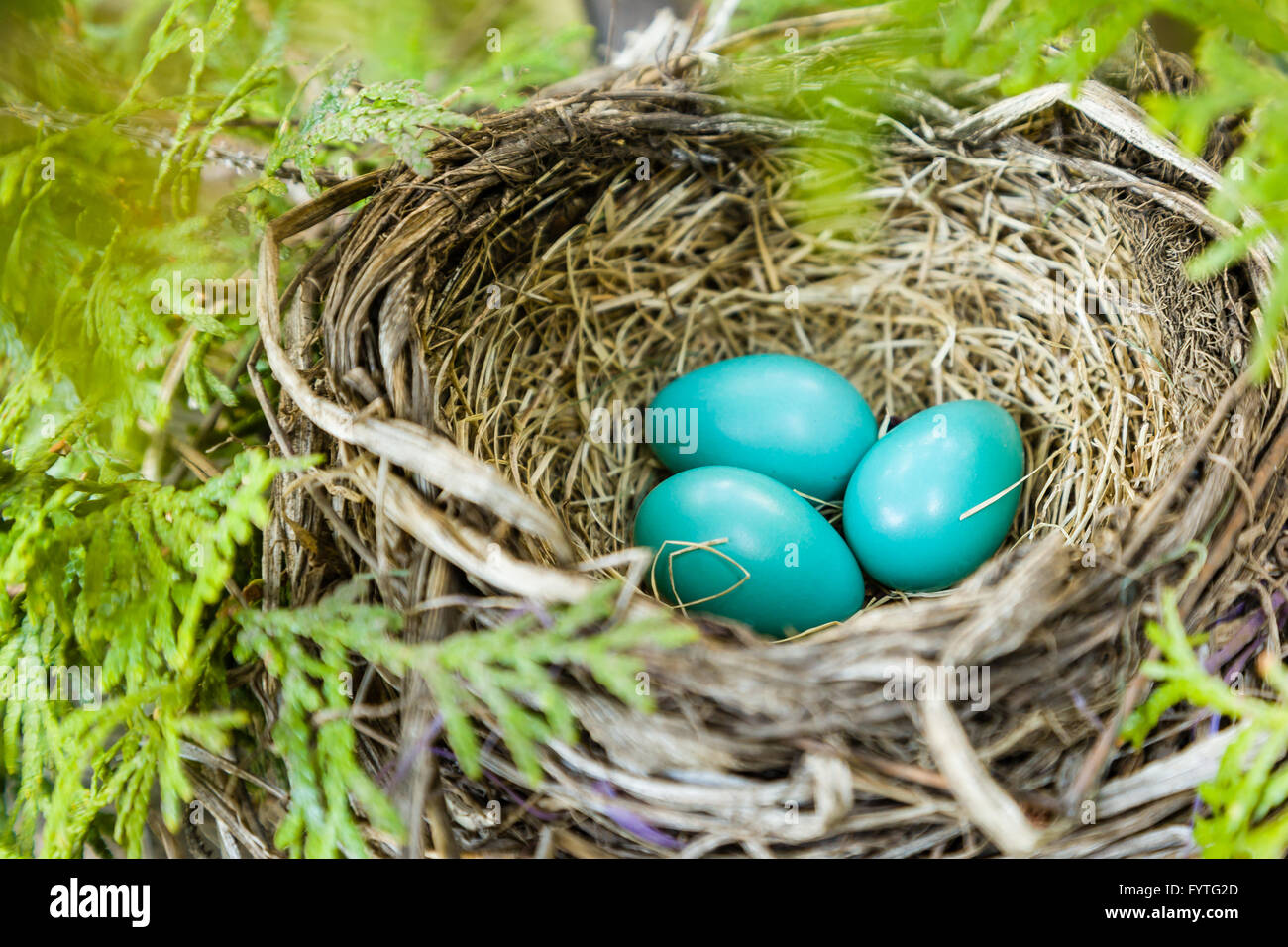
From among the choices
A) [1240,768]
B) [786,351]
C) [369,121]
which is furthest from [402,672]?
[786,351]

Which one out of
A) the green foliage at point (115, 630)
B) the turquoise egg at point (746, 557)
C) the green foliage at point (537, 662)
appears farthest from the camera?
the turquoise egg at point (746, 557)

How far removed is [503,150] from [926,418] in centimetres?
69

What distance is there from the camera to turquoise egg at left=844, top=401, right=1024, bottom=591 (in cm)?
107

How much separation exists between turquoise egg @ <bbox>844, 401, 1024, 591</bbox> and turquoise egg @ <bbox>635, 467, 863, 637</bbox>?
0.09 metres

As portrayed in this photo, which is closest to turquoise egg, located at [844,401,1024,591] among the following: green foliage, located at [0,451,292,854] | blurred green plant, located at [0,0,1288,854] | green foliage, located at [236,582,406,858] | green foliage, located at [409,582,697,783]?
blurred green plant, located at [0,0,1288,854]

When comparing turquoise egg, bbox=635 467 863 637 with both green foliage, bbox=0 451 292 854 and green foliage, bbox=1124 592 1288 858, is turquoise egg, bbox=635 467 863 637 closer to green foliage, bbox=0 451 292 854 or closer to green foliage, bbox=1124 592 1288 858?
green foliage, bbox=1124 592 1288 858

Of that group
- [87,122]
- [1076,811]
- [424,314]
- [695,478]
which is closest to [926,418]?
[695,478]

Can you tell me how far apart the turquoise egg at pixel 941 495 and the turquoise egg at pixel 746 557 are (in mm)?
90

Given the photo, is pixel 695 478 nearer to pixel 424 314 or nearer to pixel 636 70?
pixel 424 314

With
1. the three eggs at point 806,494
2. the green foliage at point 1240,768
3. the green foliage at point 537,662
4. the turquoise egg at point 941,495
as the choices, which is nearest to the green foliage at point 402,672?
the green foliage at point 537,662

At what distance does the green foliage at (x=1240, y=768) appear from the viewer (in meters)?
0.63

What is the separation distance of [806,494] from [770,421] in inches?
5.7

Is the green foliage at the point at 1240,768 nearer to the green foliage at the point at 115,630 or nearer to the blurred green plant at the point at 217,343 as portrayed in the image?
the blurred green plant at the point at 217,343
